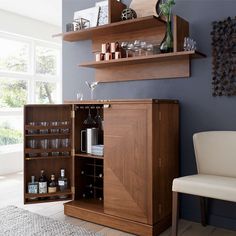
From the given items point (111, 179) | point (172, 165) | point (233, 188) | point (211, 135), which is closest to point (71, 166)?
point (111, 179)

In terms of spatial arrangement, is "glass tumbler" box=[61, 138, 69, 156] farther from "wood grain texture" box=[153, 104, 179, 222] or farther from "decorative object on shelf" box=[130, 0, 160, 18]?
"decorative object on shelf" box=[130, 0, 160, 18]

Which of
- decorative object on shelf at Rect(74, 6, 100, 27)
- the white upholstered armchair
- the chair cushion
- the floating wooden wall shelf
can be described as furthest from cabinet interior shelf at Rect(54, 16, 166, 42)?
the chair cushion

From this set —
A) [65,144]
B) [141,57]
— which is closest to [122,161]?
[65,144]

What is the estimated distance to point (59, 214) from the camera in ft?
9.44

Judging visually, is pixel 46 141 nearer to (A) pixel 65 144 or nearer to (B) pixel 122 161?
(A) pixel 65 144

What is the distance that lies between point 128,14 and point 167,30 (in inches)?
16.7

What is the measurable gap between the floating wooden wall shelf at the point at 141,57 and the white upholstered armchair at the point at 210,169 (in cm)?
63

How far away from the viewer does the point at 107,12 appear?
2951 millimetres

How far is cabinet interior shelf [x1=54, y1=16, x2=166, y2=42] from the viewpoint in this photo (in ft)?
8.58

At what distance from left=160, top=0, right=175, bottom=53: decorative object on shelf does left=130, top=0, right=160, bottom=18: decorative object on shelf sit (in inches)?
5.7

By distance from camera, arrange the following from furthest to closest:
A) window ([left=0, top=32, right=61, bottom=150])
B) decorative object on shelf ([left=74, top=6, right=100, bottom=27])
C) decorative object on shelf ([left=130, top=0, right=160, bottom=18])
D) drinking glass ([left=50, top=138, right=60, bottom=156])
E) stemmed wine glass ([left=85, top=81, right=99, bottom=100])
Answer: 1. window ([left=0, top=32, right=61, bottom=150])
2. stemmed wine glass ([left=85, top=81, right=99, bottom=100])
3. decorative object on shelf ([left=74, top=6, right=100, bottom=27])
4. drinking glass ([left=50, top=138, right=60, bottom=156])
5. decorative object on shelf ([left=130, top=0, right=160, bottom=18])

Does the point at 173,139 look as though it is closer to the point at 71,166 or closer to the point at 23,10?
the point at 71,166

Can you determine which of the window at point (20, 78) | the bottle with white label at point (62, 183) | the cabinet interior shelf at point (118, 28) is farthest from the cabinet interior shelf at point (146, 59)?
the window at point (20, 78)

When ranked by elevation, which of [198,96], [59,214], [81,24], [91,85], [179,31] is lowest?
[59,214]
